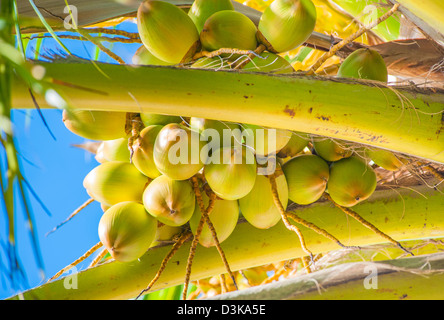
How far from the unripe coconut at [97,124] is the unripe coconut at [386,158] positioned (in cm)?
48

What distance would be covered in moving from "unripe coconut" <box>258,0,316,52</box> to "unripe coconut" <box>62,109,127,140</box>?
30cm

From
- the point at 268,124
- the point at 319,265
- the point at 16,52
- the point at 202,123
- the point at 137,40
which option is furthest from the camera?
the point at 319,265

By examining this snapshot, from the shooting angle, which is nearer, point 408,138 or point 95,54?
point 408,138

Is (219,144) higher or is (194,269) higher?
(219,144)

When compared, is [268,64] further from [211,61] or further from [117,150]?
[117,150]

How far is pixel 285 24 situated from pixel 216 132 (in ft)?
0.78

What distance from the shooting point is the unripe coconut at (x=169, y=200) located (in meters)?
0.79

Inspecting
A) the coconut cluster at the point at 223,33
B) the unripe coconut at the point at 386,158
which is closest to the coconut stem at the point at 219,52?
the coconut cluster at the point at 223,33

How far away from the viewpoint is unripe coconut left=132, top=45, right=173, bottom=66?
89 cm

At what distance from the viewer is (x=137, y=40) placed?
0.91 metres

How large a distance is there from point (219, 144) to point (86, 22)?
330mm

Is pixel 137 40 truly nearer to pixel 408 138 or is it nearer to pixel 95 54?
pixel 95 54

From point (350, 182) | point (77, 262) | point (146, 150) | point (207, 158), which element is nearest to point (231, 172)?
point (207, 158)
